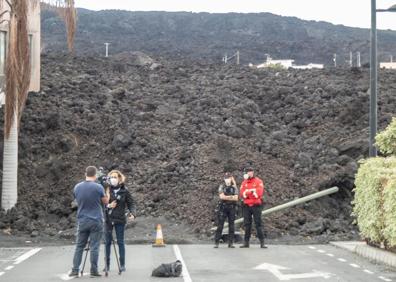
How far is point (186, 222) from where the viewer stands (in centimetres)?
2633

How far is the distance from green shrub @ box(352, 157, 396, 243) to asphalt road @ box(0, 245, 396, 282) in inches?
28.2

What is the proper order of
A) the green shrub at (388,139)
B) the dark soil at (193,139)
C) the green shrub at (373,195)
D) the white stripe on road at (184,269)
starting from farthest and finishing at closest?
the dark soil at (193,139)
the green shrub at (388,139)
the green shrub at (373,195)
the white stripe on road at (184,269)

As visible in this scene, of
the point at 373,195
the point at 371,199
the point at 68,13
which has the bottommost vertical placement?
the point at 371,199

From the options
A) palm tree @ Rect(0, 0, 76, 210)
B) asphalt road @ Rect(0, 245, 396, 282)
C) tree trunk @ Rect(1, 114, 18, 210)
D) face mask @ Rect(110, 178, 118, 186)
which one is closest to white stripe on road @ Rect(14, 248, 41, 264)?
asphalt road @ Rect(0, 245, 396, 282)

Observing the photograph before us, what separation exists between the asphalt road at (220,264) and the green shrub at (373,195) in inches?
28.2

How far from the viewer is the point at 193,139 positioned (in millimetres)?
33312

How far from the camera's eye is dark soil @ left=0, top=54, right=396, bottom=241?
27.3 metres

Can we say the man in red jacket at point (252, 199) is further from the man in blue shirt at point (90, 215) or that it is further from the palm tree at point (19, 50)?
the man in blue shirt at point (90, 215)

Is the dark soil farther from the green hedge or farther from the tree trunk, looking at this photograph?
the green hedge

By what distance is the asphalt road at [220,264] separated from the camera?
Answer: 15242 mm

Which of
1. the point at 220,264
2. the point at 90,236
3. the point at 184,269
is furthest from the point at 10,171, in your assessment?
the point at 90,236

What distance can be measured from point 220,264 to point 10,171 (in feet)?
37.8

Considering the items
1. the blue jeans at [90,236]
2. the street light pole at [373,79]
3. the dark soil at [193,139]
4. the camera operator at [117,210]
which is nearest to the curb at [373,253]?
the street light pole at [373,79]

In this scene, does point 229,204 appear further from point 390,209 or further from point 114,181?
point 114,181
